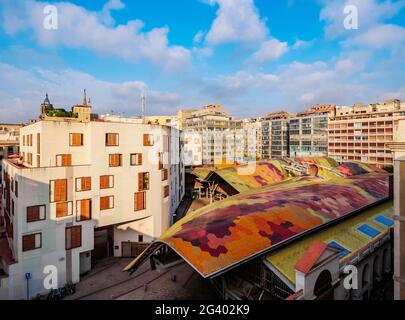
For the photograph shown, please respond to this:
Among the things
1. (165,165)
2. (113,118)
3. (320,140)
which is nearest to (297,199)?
(165,165)

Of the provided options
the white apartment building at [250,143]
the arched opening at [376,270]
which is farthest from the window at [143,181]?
the white apartment building at [250,143]

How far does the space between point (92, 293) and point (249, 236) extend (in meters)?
18.4

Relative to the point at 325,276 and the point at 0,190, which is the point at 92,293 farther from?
the point at 0,190

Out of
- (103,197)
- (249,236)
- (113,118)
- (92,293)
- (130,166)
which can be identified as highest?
(113,118)

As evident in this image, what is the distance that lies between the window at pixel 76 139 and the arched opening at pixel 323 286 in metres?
29.6

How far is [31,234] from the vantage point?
92.6 ft

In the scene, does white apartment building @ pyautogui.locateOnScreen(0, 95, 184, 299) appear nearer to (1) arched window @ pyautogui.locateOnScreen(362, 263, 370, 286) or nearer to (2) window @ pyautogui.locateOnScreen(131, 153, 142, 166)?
(2) window @ pyautogui.locateOnScreen(131, 153, 142, 166)

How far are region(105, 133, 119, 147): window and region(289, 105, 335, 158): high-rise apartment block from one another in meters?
98.6

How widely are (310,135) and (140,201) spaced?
320 feet

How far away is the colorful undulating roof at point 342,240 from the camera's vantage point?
22.8 meters

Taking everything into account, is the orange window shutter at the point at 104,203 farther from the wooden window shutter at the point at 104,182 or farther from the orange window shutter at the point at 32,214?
the orange window shutter at the point at 32,214

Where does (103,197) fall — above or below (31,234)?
above

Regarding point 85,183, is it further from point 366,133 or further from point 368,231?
point 366,133

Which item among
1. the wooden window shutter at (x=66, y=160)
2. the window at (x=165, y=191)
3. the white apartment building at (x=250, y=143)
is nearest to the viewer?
the wooden window shutter at (x=66, y=160)
